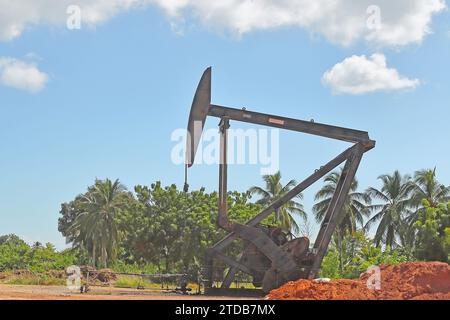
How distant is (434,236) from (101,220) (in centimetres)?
2620

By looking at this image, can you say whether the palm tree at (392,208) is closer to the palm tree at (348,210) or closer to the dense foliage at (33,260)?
the palm tree at (348,210)

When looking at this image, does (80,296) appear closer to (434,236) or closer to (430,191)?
(434,236)

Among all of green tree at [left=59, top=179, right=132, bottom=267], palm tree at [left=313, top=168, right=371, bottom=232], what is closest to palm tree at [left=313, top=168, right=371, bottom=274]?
palm tree at [left=313, top=168, right=371, bottom=232]

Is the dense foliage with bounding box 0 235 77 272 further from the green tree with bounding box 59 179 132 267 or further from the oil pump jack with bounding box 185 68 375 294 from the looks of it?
the oil pump jack with bounding box 185 68 375 294

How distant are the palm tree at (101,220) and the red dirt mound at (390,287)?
94.8 ft

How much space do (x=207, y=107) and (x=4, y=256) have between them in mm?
21968

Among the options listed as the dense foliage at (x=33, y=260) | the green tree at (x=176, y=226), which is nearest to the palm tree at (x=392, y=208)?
the green tree at (x=176, y=226)

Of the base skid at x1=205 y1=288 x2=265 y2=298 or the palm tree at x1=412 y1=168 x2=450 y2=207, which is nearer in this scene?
the base skid at x1=205 y1=288 x2=265 y2=298

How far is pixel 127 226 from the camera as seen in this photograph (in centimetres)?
3394

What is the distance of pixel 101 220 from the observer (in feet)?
140

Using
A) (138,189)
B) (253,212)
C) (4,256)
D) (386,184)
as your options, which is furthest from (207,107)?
(386,184)

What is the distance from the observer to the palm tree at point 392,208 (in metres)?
37.6

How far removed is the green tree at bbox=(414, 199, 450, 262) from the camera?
76.9 feet

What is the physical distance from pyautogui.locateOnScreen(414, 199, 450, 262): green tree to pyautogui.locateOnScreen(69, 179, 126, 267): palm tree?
79.4ft
